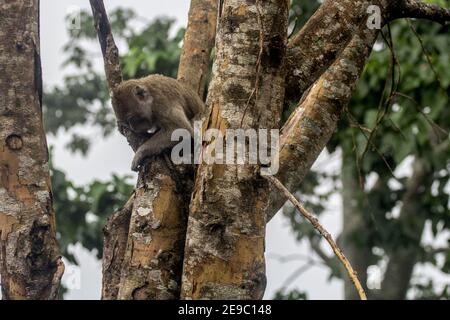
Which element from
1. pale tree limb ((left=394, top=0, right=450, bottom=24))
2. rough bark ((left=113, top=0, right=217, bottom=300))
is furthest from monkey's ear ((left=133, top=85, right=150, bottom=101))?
pale tree limb ((left=394, top=0, right=450, bottom=24))

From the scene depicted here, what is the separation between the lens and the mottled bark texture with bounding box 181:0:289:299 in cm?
367

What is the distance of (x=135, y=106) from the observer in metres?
6.11

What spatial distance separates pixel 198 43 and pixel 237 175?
1930 millimetres

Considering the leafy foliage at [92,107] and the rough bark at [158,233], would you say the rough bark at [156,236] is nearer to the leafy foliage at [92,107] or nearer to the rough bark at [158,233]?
the rough bark at [158,233]

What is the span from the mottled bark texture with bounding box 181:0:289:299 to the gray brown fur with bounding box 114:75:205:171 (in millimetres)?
1799

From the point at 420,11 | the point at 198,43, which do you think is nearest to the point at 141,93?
the point at 198,43

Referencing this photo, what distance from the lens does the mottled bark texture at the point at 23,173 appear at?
4312 millimetres

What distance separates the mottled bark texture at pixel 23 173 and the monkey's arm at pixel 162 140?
1.86 ft

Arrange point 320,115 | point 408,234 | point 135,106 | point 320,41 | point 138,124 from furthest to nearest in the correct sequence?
1. point 408,234
2. point 135,106
3. point 138,124
4. point 320,115
5. point 320,41

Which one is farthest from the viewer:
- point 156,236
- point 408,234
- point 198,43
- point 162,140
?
point 408,234

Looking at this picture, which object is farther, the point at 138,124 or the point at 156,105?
the point at 156,105

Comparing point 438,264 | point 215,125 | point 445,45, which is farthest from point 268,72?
point 438,264

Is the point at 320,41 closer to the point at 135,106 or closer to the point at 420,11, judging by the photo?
the point at 420,11
